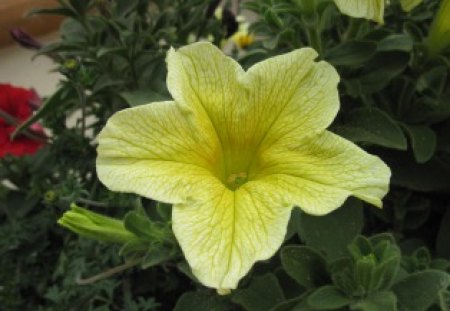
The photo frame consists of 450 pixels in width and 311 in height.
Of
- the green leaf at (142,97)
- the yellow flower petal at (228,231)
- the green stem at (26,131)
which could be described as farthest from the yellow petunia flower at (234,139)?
the green stem at (26,131)

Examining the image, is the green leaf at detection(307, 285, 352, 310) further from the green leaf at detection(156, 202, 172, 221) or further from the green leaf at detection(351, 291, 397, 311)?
the green leaf at detection(156, 202, 172, 221)

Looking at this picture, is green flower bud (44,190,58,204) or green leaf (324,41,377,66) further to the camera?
green flower bud (44,190,58,204)

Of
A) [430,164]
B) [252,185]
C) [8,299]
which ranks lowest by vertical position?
[8,299]

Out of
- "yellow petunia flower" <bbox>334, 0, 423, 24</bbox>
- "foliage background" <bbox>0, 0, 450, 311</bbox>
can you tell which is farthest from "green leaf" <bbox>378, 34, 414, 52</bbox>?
"yellow petunia flower" <bbox>334, 0, 423, 24</bbox>

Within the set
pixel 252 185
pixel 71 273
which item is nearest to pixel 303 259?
pixel 252 185

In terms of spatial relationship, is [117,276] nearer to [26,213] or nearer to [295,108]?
[26,213]

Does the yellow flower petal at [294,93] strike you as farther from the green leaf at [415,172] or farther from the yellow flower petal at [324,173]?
the green leaf at [415,172]

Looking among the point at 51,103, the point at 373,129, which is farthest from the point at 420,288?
the point at 51,103
